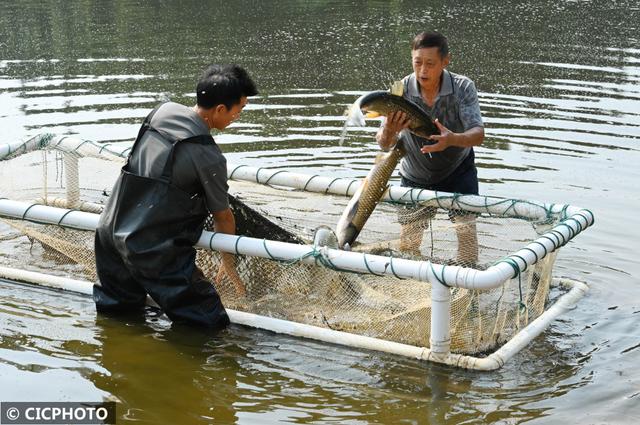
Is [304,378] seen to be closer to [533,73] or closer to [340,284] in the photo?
[340,284]

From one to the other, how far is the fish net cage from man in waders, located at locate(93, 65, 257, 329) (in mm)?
240

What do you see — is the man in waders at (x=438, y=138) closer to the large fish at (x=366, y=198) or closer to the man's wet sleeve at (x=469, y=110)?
the man's wet sleeve at (x=469, y=110)

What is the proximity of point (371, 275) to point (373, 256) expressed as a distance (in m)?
0.23

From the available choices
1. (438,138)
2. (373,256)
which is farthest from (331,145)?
(373,256)

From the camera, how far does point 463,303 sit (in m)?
5.02

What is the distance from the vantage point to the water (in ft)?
16.0

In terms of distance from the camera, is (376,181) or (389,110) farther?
(376,181)

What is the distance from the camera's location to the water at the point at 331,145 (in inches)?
193

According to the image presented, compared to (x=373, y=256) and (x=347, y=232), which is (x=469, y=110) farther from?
(x=373, y=256)

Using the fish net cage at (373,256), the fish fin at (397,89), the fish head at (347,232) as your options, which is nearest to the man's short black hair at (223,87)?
the fish net cage at (373,256)

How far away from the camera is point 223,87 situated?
529 centimetres

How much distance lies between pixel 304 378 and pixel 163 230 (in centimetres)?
112

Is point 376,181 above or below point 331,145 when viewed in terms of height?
above

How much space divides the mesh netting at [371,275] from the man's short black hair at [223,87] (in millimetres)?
956
